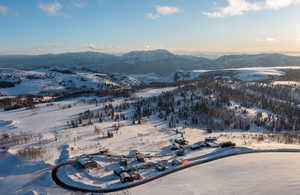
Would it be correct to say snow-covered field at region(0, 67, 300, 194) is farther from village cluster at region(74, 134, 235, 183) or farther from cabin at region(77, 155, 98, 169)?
cabin at region(77, 155, 98, 169)

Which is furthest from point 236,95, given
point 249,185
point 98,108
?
point 249,185

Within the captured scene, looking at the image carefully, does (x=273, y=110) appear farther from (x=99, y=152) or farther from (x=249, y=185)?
(x=99, y=152)

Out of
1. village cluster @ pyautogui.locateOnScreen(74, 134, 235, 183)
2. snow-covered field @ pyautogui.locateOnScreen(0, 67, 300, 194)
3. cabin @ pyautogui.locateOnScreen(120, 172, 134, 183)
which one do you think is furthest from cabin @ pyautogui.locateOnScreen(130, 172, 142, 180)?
snow-covered field @ pyautogui.locateOnScreen(0, 67, 300, 194)

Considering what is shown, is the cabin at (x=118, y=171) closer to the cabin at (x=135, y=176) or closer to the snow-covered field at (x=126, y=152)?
the cabin at (x=135, y=176)

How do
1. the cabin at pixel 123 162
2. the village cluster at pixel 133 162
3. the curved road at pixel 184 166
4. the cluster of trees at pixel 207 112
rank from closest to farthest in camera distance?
the curved road at pixel 184 166 < the village cluster at pixel 133 162 < the cabin at pixel 123 162 < the cluster of trees at pixel 207 112

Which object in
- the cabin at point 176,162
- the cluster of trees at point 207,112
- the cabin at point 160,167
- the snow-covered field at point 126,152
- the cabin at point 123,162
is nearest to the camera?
the snow-covered field at point 126,152

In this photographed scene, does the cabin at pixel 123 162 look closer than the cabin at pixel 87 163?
No

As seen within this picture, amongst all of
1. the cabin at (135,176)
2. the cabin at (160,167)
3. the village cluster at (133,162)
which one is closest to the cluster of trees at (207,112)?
the village cluster at (133,162)

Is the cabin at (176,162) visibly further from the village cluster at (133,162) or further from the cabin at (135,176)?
the cabin at (135,176)

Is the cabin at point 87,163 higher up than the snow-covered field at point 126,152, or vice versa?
the cabin at point 87,163

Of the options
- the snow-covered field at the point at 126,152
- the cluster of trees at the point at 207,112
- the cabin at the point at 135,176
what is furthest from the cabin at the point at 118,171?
the cluster of trees at the point at 207,112
